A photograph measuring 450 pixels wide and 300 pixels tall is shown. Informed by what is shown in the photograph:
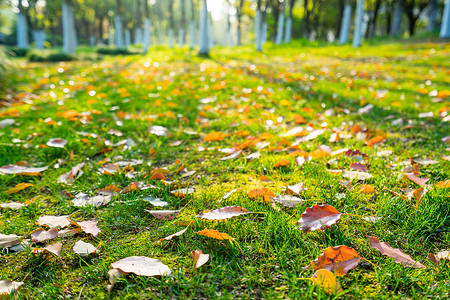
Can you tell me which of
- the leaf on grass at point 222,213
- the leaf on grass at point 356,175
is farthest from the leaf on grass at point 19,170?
the leaf on grass at point 356,175

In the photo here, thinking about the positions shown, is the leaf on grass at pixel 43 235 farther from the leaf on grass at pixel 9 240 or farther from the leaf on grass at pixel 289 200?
the leaf on grass at pixel 289 200

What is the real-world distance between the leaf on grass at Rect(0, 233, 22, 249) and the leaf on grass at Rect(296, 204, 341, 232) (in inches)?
49.0

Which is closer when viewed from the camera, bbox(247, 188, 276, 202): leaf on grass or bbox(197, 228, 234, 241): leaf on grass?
bbox(197, 228, 234, 241): leaf on grass

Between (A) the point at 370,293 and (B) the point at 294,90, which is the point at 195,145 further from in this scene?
(B) the point at 294,90

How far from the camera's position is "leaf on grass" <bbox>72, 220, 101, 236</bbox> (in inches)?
52.6

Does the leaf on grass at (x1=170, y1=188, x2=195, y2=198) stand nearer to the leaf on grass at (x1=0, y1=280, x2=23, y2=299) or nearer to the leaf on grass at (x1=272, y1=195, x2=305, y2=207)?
the leaf on grass at (x1=272, y1=195, x2=305, y2=207)

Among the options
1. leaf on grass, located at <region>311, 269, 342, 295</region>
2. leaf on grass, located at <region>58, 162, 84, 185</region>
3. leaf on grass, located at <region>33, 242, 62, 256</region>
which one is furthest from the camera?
leaf on grass, located at <region>58, 162, 84, 185</region>

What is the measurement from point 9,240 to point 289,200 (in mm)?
1308

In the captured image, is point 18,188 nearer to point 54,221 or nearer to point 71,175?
point 71,175

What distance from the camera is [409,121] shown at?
294 centimetres

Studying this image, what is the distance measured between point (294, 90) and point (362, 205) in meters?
3.50

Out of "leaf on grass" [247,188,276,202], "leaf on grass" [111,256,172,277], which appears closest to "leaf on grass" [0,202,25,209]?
"leaf on grass" [111,256,172,277]

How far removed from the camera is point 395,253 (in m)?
1.13

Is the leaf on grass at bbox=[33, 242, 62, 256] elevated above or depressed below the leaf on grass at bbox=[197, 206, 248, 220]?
below
